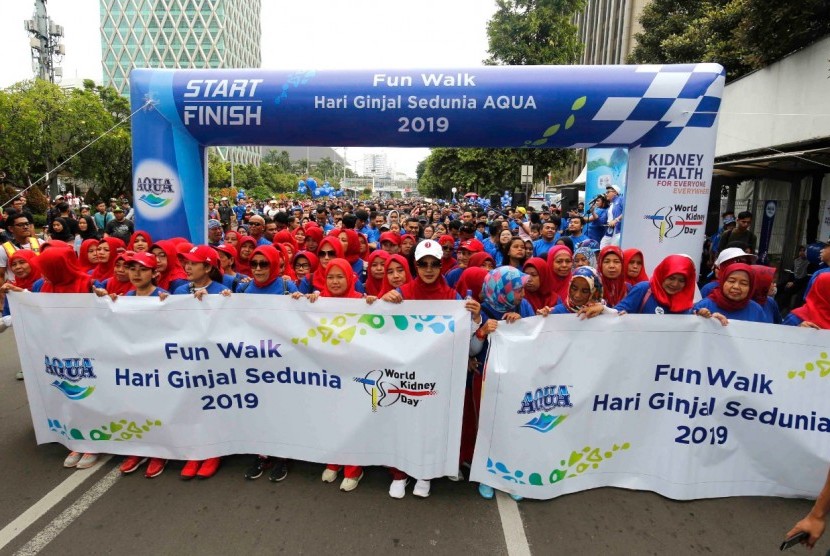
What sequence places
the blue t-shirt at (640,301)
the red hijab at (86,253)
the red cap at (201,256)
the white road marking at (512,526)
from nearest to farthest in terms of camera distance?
the white road marking at (512,526), the blue t-shirt at (640,301), the red cap at (201,256), the red hijab at (86,253)

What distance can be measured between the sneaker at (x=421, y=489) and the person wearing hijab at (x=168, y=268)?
2731 mm

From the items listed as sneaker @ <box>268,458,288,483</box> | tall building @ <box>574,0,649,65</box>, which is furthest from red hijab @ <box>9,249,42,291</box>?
tall building @ <box>574,0,649,65</box>

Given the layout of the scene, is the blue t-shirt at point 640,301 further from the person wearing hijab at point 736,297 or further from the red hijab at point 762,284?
the red hijab at point 762,284

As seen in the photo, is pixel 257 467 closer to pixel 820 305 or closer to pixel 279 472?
pixel 279 472

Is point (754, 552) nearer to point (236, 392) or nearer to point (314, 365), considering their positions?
point (314, 365)

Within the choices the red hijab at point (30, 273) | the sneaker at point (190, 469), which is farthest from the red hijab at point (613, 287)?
the red hijab at point (30, 273)

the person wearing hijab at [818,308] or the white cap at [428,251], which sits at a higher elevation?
the white cap at [428,251]

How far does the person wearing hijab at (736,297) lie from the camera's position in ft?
11.7

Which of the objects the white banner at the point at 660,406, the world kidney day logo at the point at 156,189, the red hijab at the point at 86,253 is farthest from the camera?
the world kidney day logo at the point at 156,189

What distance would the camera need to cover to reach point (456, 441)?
3.38 meters

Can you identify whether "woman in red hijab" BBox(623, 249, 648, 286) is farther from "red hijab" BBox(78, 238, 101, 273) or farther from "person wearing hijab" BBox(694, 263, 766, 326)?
"red hijab" BBox(78, 238, 101, 273)

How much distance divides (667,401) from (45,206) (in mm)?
27179

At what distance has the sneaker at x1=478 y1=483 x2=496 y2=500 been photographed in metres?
3.37

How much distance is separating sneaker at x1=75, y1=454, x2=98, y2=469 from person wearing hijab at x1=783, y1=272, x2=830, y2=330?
495 centimetres
